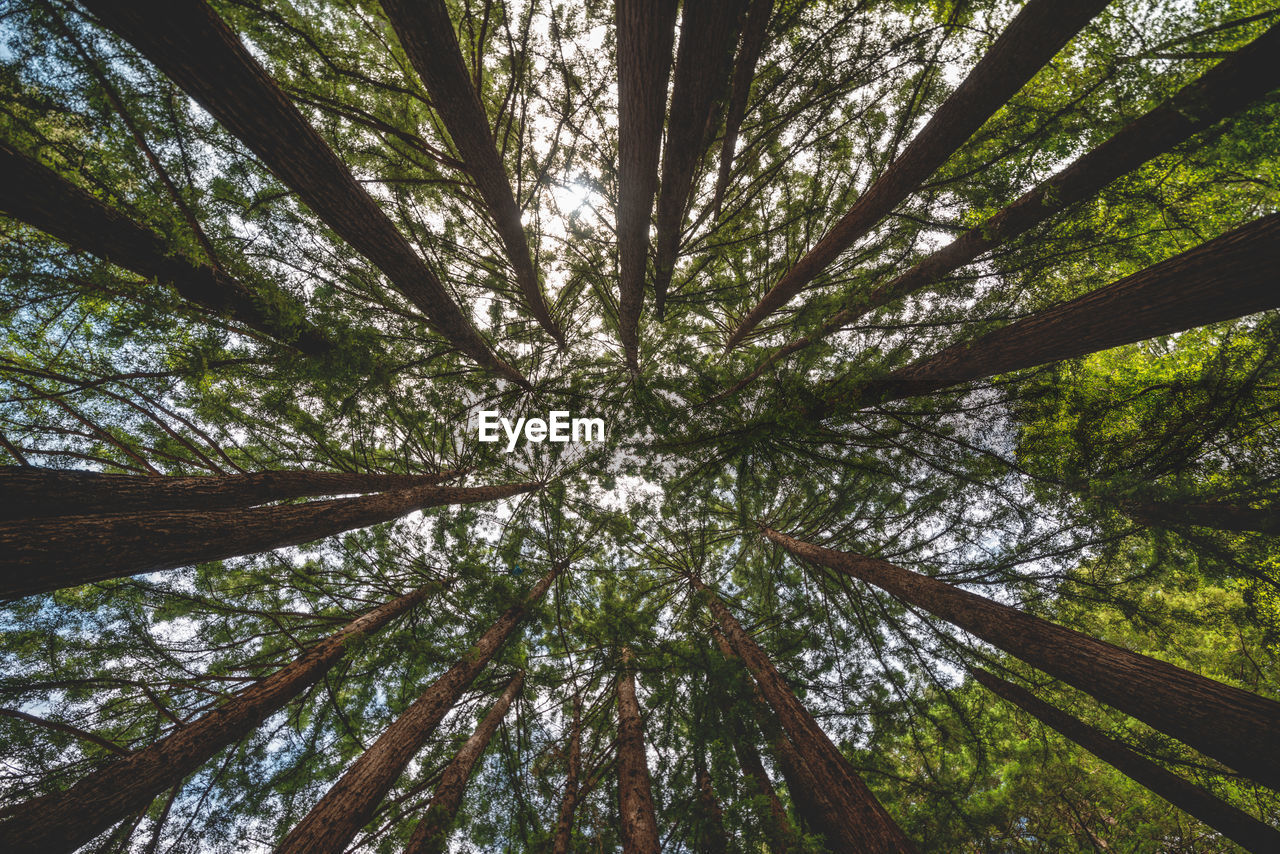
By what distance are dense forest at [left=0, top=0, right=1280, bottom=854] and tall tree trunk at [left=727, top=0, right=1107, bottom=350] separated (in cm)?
3

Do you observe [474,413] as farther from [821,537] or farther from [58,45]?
[821,537]

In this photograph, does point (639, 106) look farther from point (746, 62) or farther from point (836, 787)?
point (836, 787)

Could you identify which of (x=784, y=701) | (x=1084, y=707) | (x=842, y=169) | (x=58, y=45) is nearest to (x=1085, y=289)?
(x=842, y=169)

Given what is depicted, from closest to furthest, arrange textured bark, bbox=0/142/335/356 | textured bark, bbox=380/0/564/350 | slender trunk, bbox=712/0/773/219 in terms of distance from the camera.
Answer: textured bark, bbox=380/0/564/350
textured bark, bbox=0/142/335/356
slender trunk, bbox=712/0/773/219

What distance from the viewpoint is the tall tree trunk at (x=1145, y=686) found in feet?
6.72

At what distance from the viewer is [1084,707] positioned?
487 cm

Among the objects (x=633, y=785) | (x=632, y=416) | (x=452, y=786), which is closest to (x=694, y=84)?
(x=632, y=416)

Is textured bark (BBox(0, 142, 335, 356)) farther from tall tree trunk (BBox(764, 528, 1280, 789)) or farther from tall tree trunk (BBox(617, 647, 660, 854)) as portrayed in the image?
tall tree trunk (BBox(764, 528, 1280, 789))

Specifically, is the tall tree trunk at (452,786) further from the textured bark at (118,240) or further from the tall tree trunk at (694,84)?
the tall tree trunk at (694,84)

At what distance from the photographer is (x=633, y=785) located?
4281 millimetres

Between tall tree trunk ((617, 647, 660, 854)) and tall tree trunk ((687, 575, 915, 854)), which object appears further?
tall tree trunk ((617, 647, 660, 854))

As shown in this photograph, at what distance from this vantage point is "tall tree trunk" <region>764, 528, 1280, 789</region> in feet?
6.72

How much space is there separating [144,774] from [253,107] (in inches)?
198

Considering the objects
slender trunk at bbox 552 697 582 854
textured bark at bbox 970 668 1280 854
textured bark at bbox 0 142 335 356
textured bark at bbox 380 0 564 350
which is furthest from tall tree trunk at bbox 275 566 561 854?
textured bark at bbox 970 668 1280 854
